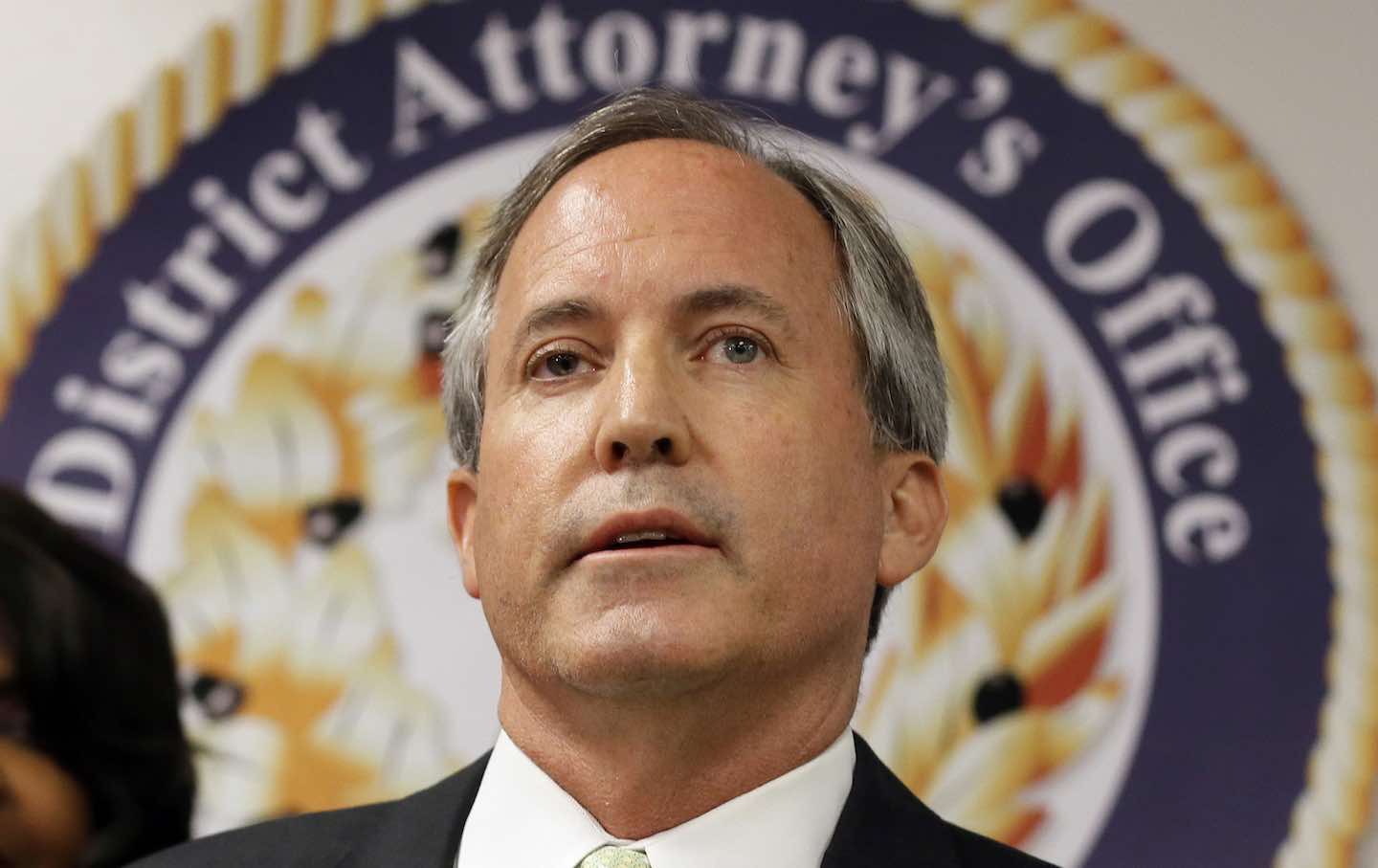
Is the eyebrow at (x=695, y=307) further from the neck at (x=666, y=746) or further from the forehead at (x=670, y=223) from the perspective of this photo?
the neck at (x=666, y=746)

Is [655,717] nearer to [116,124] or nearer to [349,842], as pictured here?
[349,842]

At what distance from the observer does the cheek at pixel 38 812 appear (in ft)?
5.37

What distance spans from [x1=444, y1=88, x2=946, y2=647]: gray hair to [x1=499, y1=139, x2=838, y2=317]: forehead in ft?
0.07

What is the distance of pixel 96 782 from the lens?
1705mm

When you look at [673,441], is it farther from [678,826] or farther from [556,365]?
[678,826]

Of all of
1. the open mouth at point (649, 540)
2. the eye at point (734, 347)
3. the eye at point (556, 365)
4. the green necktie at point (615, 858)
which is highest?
the eye at point (734, 347)

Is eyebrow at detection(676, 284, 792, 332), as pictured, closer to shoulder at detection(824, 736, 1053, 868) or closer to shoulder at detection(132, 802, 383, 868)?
shoulder at detection(824, 736, 1053, 868)

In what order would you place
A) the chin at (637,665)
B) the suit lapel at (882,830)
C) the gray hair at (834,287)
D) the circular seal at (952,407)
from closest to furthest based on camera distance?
the chin at (637,665), the suit lapel at (882,830), the gray hair at (834,287), the circular seal at (952,407)

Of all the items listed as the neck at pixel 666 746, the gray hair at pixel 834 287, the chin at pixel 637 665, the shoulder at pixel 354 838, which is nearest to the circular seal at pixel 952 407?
the gray hair at pixel 834 287

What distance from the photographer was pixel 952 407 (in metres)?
2.31

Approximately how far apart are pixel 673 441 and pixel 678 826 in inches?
12.5

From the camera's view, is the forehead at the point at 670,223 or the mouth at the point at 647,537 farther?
the forehead at the point at 670,223

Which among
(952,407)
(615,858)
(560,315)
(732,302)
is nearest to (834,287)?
(732,302)

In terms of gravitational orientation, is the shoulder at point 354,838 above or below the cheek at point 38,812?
above
